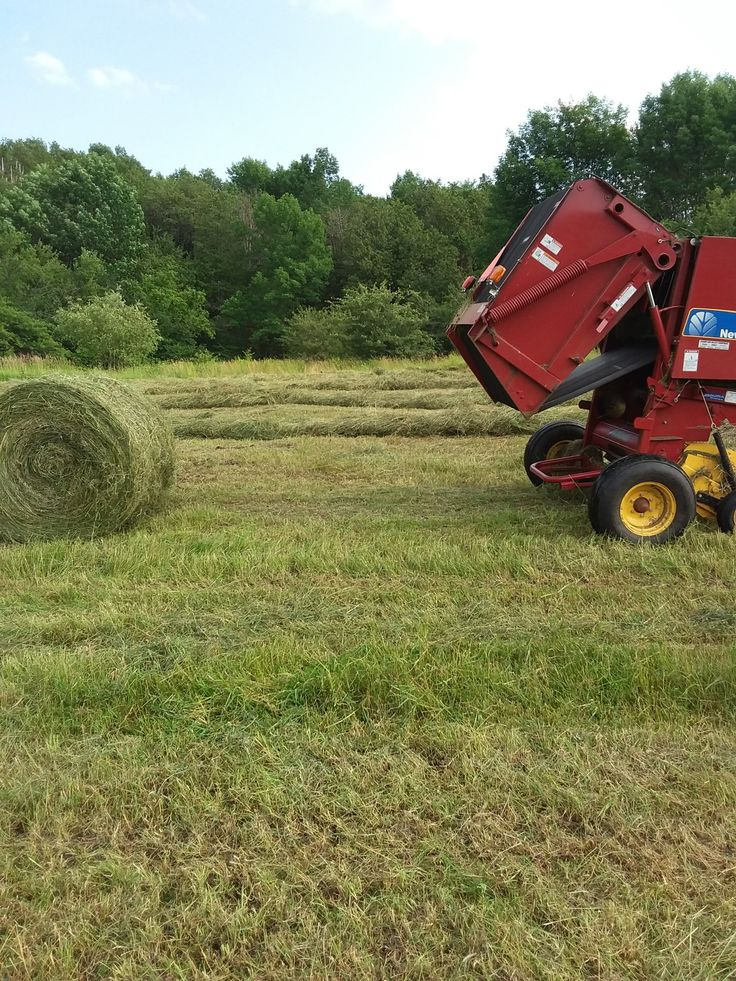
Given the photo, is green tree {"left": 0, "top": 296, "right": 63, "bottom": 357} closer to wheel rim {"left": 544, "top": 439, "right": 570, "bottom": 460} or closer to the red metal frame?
wheel rim {"left": 544, "top": 439, "right": 570, "bottom": 460}

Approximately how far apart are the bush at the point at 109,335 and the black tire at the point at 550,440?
76.1 ft

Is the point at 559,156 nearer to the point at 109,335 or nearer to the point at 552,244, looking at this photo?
the point at 109,335

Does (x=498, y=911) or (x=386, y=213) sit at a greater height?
(x=386, y=213)

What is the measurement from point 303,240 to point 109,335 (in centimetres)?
1951

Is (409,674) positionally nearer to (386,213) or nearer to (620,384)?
(620,384)

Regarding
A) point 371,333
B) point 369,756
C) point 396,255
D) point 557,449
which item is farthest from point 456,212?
point 369,756

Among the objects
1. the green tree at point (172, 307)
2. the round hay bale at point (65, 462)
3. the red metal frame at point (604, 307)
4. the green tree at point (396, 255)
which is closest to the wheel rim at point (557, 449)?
the red metal frame at point (604, 307)

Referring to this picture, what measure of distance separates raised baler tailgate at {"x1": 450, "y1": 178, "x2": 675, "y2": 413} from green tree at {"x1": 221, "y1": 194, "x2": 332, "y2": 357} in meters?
36.0

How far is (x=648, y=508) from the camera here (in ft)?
16.3

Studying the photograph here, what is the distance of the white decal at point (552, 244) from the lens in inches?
195

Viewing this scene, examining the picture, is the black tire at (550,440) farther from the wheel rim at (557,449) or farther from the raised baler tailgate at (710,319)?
the raised baler tailgate at (710,319)

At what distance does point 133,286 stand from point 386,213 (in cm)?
1554

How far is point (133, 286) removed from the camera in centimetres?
3994

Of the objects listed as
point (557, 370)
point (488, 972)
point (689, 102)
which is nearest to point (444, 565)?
point (557, 370)
